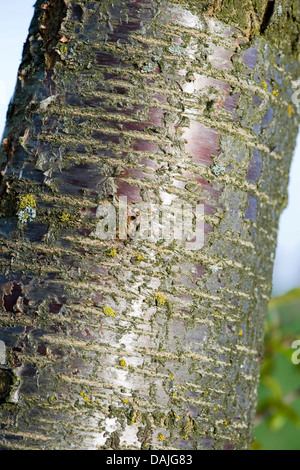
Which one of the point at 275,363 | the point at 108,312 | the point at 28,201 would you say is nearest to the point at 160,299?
the point at 108,312

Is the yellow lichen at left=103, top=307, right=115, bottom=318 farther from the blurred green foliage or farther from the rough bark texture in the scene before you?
the blurred green foliage

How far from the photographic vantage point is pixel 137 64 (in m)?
1.23

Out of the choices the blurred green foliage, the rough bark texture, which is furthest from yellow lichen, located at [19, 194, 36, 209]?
the blurred green foliage

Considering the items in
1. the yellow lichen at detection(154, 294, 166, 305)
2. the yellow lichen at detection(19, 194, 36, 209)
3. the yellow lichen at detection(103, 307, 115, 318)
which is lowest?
the yellow lichen at detection(103, 307, 115, 318)

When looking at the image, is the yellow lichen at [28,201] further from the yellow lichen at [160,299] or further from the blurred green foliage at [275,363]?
the blurred green foliage at [275,363]

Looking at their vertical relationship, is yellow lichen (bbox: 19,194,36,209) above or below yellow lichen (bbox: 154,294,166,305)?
above

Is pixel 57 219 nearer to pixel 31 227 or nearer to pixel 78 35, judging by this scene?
pixel 31 227

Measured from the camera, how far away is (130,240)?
120cm

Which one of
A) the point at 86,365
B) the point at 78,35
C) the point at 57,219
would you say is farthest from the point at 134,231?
the point at 78,35

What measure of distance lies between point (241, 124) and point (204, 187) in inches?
6.9

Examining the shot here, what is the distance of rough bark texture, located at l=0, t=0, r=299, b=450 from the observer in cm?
118

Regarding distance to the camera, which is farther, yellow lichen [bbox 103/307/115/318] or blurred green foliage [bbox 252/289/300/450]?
blurred green foliage [bbox 252/289/300/450]
